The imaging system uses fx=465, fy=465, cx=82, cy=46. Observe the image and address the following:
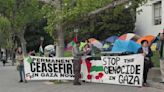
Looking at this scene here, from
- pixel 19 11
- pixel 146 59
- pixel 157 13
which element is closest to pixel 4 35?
pixel 19 11

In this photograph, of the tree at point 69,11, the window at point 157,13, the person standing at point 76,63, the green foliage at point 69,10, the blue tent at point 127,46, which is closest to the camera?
the person standing at point 76,63

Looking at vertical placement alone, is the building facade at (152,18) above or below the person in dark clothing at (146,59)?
above

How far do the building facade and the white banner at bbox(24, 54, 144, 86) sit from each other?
23.2m

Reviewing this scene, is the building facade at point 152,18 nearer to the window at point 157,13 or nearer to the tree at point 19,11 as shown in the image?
the window at point 157,13

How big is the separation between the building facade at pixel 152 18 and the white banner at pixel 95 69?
2324 cm

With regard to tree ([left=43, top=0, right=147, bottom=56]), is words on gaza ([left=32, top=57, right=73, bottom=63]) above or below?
below

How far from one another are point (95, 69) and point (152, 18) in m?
27.7

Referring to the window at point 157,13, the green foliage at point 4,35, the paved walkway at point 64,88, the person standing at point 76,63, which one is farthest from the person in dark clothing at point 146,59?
the green foliage at point 4,35

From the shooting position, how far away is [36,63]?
1884 centimetres

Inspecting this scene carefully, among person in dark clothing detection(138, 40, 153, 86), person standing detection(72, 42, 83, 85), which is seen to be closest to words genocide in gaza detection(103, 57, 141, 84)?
person in dark clothing detection(138, 40, 153, 86)

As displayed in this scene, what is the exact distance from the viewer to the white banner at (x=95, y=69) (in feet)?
52.3

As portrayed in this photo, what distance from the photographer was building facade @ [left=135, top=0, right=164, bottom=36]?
41.8m

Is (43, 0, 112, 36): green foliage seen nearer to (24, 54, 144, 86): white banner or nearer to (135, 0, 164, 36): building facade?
(24, 54, 144, 86): white banner

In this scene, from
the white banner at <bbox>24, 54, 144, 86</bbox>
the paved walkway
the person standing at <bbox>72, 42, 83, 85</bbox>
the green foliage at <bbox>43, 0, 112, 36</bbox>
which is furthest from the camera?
the green foliage at <bbox>43, 0, 112, 36</bbox>
